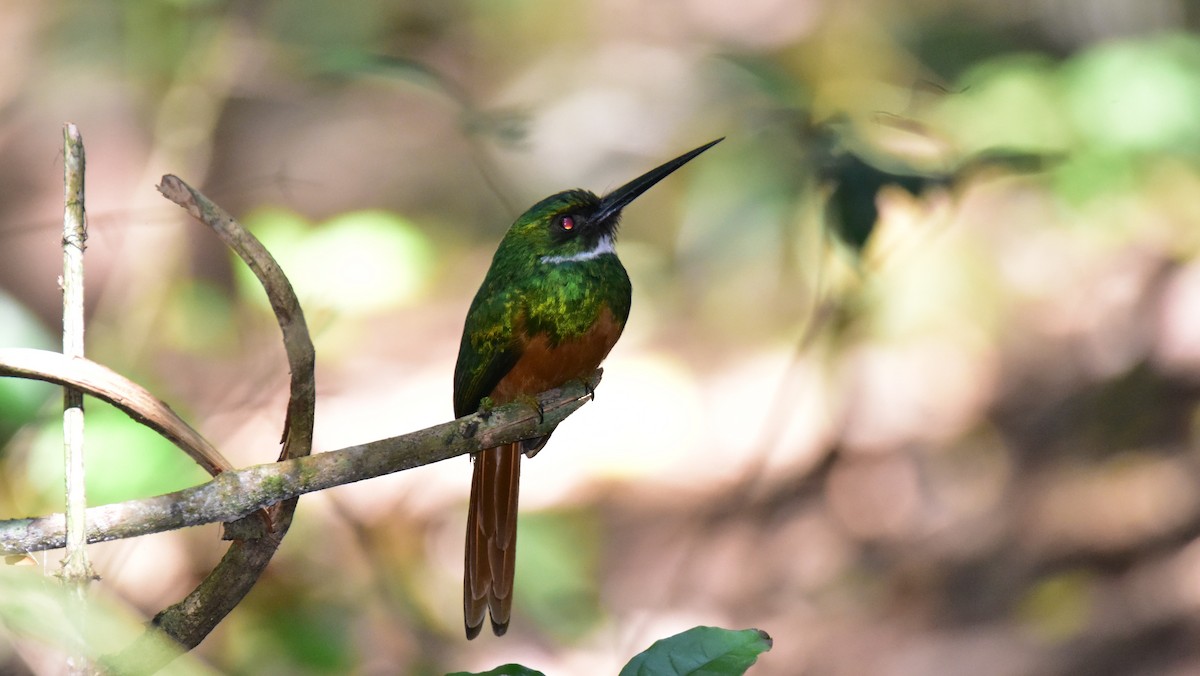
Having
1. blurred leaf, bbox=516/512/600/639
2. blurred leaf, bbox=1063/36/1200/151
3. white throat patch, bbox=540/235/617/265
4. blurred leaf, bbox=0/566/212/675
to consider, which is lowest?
blurred leaf, bbox=0/566/212/675

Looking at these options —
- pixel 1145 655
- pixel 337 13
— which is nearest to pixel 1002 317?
pixel 1145 655

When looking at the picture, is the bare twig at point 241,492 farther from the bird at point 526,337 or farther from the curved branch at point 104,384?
the bird at point 526,337

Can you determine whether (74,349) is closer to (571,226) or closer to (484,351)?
(484,351)

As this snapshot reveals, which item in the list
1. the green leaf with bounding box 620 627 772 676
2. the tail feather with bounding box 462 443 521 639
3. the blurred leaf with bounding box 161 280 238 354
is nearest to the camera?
the green leaf with bounding box 620 627 772 676

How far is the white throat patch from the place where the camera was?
1.40 m

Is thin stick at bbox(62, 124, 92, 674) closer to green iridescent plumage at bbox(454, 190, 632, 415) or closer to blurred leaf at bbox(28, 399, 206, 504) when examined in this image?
green iridescent plumage at bbox(454, 190, 632, 415)

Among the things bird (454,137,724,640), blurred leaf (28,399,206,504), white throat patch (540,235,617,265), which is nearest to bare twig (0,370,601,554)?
bird (454,137,724,640)

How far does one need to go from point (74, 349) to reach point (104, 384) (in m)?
0.03

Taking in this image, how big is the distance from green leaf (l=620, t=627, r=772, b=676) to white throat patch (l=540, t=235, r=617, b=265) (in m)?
0.68

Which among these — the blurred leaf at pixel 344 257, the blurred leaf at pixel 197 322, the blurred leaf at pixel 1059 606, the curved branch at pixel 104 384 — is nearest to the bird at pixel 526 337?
the curved branch at pixel 104 384

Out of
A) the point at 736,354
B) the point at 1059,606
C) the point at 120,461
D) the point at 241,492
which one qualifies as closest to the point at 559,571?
the point at 736,354

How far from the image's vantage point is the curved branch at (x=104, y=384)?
2.27 ft

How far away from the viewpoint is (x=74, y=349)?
0.70 metres

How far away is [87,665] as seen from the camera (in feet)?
1.84
